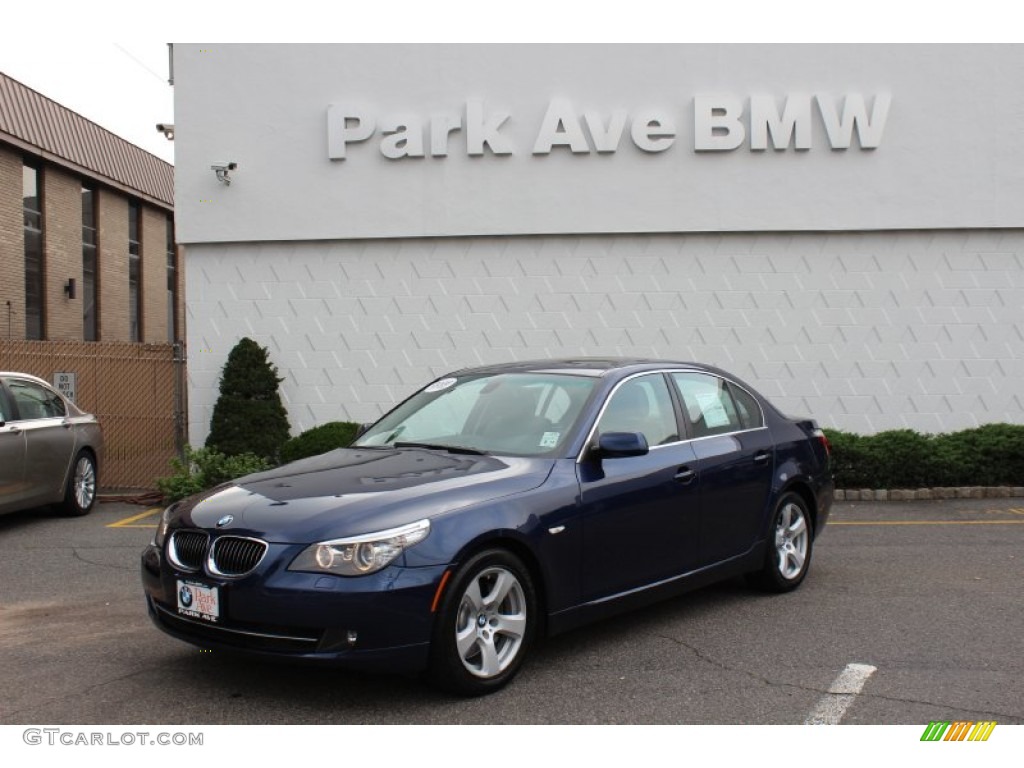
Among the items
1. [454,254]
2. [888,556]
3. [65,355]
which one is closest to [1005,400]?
[888,556]

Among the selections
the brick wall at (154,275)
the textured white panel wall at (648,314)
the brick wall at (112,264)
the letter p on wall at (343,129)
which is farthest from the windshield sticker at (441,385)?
the brick wall at (154,275)

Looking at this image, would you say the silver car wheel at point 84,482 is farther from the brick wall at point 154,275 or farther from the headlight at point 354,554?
the brick wall at point 154,275

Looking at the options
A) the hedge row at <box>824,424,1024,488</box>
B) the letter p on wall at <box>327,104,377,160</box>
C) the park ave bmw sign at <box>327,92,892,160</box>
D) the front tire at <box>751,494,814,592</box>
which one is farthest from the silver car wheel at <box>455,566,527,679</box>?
the letter p on wall at <box>327,104,377,160</box>

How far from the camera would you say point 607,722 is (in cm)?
430

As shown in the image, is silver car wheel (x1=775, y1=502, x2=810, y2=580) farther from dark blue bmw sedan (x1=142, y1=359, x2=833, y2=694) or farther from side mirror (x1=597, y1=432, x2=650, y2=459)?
side mirror (x1=597, y1=432, x2=650, y2=459)

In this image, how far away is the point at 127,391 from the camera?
44.5ft

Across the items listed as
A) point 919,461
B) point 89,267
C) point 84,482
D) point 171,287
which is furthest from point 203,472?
point 171,287

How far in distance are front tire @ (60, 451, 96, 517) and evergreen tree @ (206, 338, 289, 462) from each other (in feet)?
5.22

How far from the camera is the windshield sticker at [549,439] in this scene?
17.8 feet

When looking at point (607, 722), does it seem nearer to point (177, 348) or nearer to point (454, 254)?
point (454, 254)

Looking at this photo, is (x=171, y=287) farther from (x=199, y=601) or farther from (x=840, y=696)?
(x=840, y=696)

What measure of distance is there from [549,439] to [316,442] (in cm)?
661

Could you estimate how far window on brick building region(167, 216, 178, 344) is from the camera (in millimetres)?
30594

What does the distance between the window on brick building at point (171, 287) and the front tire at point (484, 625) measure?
2788cm
